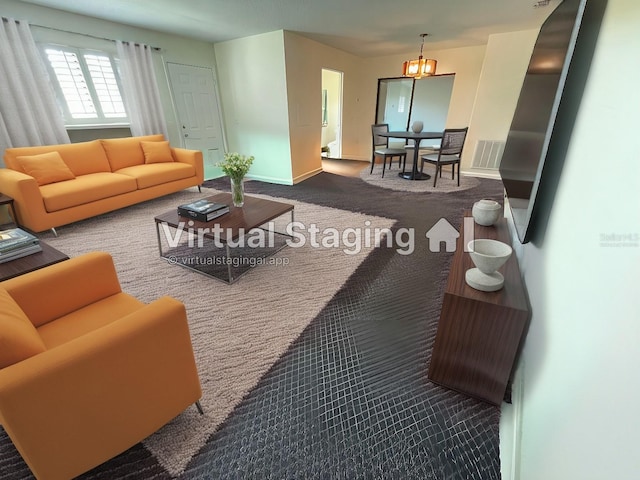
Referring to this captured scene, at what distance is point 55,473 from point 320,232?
2.49 metres

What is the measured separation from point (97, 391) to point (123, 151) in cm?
386

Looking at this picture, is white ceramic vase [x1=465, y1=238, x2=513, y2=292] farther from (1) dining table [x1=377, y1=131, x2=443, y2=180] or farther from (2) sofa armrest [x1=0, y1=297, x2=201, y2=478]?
(1) dining table [x1=377, y1=131, x2=443, y2=180]

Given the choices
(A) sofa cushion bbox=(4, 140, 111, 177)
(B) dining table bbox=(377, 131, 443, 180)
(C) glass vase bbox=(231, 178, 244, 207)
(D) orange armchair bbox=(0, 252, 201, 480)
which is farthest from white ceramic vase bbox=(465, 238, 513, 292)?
(A) sofa cushion bbox=(4, 140, 111, 177)

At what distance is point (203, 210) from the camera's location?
2.37m

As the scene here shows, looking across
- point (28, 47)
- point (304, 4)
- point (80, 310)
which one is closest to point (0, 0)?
point (28, 47)

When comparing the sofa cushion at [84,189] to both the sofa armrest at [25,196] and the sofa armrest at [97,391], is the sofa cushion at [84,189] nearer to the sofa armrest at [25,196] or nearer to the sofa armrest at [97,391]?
the sofa armrest at [25,196]

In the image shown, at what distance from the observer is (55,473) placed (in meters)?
0.87

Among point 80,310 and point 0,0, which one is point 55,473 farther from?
point 0,0

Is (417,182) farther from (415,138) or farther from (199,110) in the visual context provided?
(199,110)

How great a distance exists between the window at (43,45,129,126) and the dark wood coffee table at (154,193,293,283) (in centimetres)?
214

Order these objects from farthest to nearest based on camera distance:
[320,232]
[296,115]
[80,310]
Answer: [296,115] < [320,232] < [80,310]

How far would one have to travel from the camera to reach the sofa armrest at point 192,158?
409 centimetres

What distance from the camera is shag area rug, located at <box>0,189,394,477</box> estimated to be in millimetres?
1290

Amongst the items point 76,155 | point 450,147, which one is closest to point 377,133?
point 450,147
